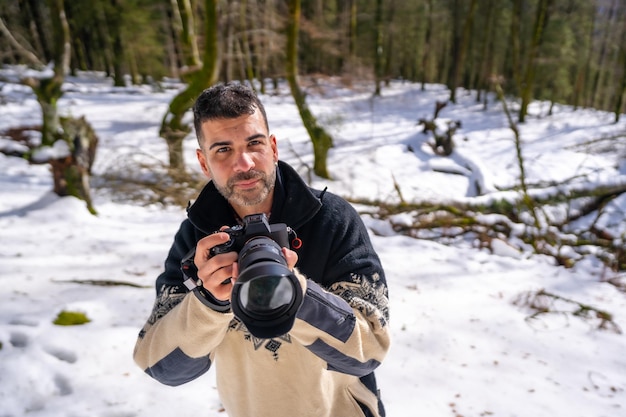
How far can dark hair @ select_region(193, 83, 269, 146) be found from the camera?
124 centimetres

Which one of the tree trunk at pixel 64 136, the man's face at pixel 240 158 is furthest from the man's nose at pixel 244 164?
the tree trunk at pixel 64 136

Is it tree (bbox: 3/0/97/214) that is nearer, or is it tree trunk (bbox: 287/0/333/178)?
tree (bbox: 3/0/97/214)

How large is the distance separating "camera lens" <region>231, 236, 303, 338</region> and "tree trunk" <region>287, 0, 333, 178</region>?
8.47 m

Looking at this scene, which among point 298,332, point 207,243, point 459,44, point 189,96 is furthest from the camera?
point 459,44

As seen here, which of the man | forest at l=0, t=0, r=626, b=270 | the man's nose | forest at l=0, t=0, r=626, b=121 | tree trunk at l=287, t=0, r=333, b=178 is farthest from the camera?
forest at l=0, t=0, r=626, b=121

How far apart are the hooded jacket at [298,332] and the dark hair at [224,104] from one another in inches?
10.3

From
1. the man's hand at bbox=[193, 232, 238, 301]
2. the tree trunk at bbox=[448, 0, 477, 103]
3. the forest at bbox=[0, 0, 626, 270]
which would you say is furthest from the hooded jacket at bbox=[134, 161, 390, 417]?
the tree trunk at bbox=[448, 0, 477, 103]

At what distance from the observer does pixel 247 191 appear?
1255 millimetres

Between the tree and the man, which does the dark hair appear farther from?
the tree

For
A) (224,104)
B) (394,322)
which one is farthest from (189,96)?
(224,104)

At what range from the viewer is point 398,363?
281cm

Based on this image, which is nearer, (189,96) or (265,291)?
(265,291)

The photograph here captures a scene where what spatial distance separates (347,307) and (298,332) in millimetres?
162

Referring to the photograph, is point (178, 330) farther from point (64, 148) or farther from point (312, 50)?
point (312, 50)
